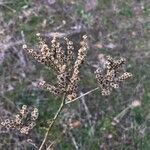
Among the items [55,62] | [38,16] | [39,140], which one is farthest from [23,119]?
[38,16]

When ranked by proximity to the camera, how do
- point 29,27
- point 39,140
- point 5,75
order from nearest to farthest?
point 39,140 → point 5,75 → point 29,27

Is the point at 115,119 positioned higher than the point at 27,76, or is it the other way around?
the point at 27,76

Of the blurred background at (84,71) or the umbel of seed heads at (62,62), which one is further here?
the blurred background at (84,71)

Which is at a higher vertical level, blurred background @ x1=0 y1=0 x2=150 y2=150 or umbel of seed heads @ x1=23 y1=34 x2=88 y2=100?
umbel of seed heads @ x1=23 y1=34 x2=88 y2=100

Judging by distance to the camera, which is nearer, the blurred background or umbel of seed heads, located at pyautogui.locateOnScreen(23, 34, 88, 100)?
umbel of seed heads, located at pyautogui.locateOnScreen(23, 34, 88, 100)

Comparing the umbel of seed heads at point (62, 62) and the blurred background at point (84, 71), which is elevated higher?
the umbel of seed heads at point (62, 62)

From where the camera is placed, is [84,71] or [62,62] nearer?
[62,62]

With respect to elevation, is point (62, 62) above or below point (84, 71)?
above

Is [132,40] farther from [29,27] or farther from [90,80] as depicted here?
[29,27]
